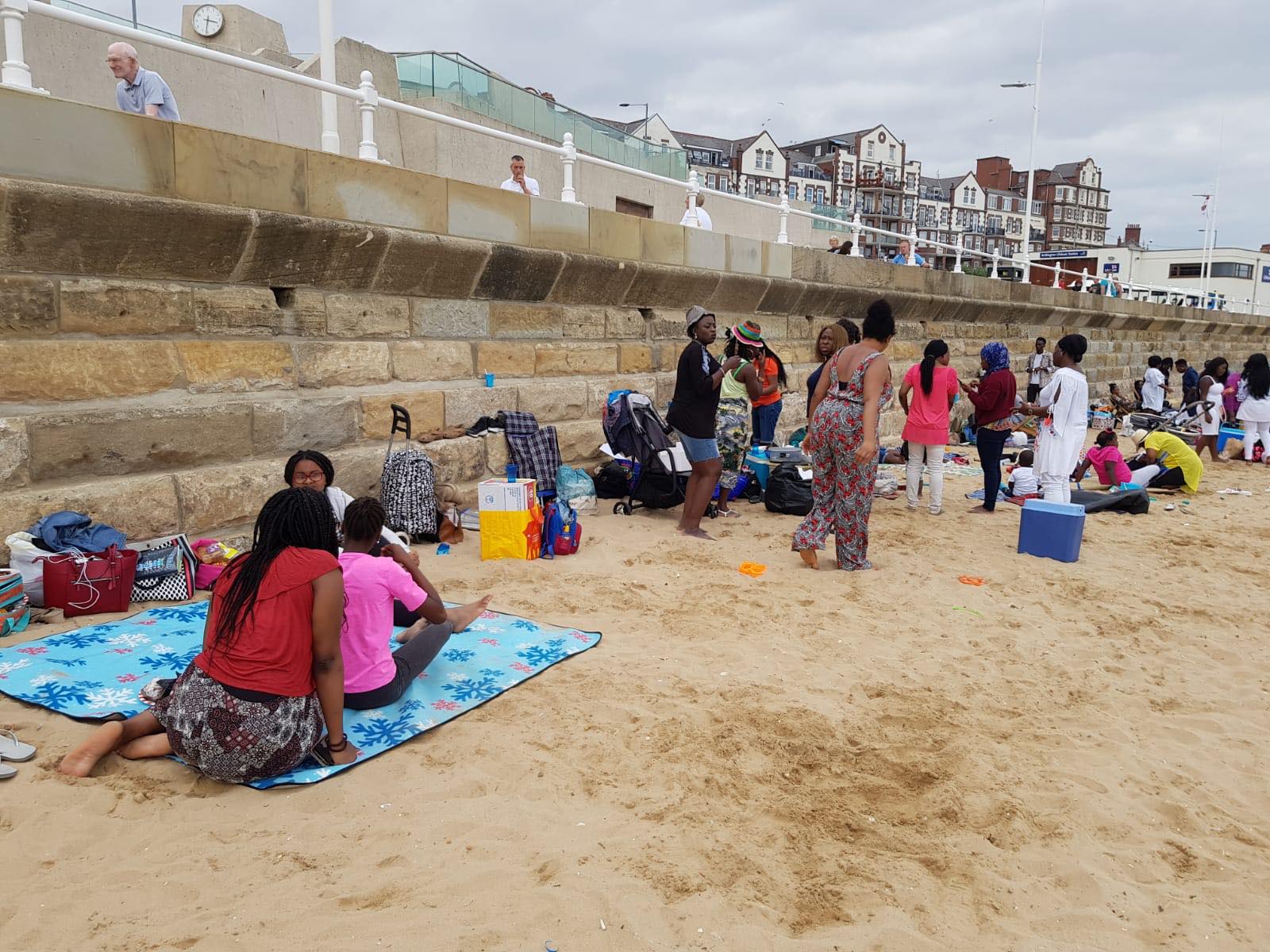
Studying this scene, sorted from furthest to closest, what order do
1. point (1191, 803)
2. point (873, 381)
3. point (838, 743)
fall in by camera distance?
point (873, 381), point (838, 743), point (1191, 803)

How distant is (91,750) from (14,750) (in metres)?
0.32

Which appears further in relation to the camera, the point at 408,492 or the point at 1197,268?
the point at 1197,268

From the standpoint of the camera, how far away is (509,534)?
6.38 metres

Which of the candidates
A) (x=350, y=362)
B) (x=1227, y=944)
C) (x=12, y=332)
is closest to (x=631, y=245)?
(x=350, y=362)

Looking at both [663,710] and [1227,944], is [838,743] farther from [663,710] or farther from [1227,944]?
[1227,944]

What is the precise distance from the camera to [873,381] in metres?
5.98

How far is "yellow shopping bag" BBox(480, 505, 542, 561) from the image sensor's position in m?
6.36

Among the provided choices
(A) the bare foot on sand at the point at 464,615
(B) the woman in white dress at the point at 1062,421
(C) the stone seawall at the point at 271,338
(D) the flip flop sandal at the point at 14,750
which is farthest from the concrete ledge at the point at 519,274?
(D) the flip flop sandal at the point at 14,750

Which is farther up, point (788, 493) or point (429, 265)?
point (429, 265)

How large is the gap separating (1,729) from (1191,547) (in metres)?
8.60

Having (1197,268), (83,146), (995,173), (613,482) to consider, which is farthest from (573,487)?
(995,173)

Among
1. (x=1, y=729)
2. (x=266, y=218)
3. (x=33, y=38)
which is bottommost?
(x=1, y=729)

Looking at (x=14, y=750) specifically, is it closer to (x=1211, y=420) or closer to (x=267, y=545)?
(x=267, y=545)

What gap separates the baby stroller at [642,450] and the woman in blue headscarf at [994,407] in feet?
10.8
